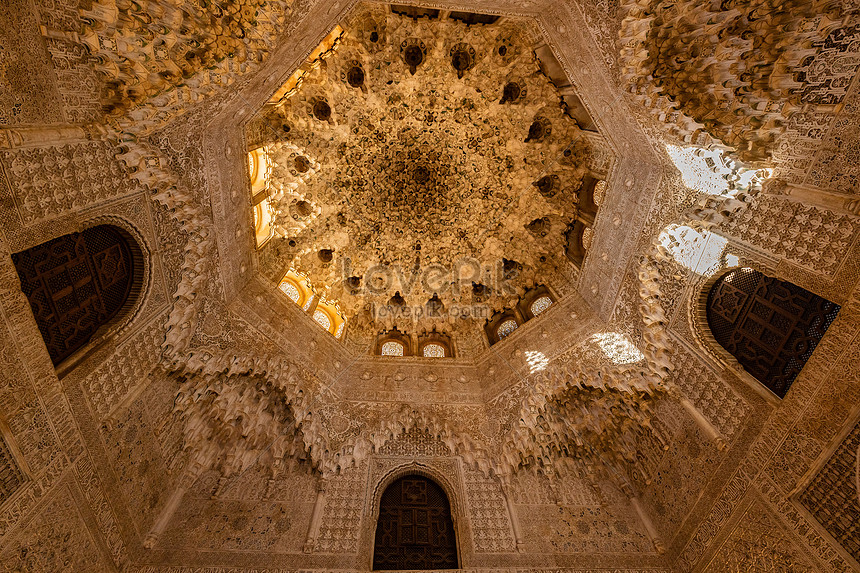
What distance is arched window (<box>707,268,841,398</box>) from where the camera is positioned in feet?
11.7

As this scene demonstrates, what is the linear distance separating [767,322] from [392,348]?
215 inches

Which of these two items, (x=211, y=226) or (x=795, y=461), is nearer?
(x=795, y=461)

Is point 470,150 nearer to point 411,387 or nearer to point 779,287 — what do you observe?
point 411,387

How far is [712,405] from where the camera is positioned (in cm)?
Result: 429

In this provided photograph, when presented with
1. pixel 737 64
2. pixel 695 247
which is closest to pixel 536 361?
pixel 695 247

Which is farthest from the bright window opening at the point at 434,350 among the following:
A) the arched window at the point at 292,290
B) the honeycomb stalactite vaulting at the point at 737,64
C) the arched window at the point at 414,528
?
the honeycomb stalactite vaulting at the point at 737,64

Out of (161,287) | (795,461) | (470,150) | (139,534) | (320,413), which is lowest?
(139,534)

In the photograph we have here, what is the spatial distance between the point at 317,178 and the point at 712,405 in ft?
22.2

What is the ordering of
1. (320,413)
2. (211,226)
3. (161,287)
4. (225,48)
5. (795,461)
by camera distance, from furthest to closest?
(320,413)
(211,226)
(161,287)
(225,48)
(795,461)

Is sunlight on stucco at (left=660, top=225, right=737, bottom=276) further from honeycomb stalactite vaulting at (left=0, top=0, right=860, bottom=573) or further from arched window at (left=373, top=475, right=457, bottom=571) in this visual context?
arched window at (left=373, top=475, right=457, bottom=571)

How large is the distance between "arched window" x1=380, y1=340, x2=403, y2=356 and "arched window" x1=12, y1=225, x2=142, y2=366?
4.08m

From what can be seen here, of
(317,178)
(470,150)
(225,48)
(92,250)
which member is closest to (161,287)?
(92,250)

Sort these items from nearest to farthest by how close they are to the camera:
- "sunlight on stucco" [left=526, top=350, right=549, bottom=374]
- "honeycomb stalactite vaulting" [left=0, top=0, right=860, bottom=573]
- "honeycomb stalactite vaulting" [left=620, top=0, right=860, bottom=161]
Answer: "honeycomb stalactite vaulting" [left=620, top=0, right=860, bottom=161] → "honeycomb stalactite vaulting" [left=0, top=0, right=860, bottom=573] → "sunlight on stucco" [left=526, top=350, right=549, bottom=374]

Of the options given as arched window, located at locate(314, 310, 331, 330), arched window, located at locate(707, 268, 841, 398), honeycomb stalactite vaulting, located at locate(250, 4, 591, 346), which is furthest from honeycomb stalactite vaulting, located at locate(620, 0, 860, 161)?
arched window, located at locate(314, 310, 331, 330)
